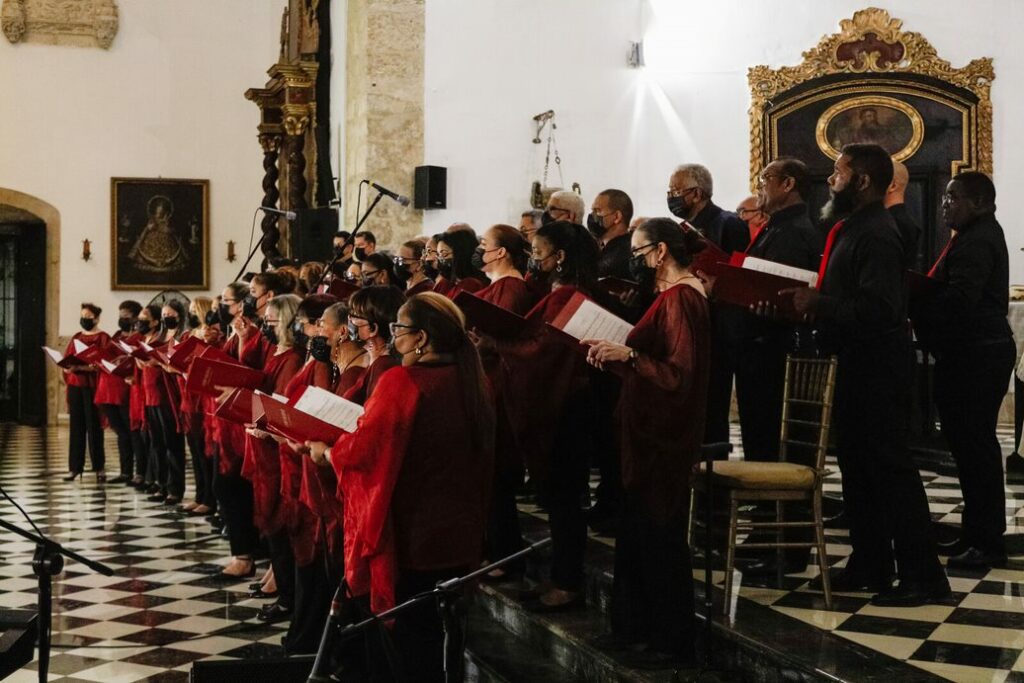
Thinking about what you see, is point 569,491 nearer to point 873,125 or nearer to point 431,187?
point 431,187

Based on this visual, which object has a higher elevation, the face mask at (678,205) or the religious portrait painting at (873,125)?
the religious portrait painting at (873,125)

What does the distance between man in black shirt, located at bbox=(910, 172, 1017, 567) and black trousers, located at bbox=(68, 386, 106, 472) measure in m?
8.59

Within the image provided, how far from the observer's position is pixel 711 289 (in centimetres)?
506

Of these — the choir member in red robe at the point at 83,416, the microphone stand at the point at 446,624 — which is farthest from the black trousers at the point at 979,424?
the choir member in red robe at the point at 83,416

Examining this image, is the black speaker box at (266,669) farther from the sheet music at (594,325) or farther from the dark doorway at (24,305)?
the dark doorway at (24,305)

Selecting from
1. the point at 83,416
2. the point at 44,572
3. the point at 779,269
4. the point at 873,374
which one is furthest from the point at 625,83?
the point at 44,572

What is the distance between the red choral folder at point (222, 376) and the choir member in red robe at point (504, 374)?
144 cm

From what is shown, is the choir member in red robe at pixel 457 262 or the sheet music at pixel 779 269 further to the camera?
the choir member in red robe at pixel 457 262

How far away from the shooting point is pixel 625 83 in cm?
1259

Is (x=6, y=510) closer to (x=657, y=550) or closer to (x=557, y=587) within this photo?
(x=557, y=587)

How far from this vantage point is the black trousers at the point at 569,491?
202 inches

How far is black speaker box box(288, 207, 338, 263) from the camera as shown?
482 inches

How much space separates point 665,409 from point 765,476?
70cm

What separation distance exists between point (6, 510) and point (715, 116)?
7744mm
